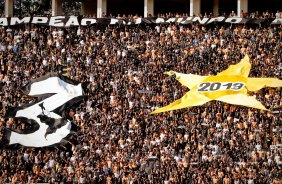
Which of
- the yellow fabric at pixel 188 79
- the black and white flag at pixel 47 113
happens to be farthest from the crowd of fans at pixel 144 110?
the black and white flag at pixel 47 113

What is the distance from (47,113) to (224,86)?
8999 mm

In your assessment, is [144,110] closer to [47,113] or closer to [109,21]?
[47,113]

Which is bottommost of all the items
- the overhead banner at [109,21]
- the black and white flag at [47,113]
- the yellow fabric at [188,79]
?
the black and white flag at [47,113]

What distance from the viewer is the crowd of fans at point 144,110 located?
81.5 feet

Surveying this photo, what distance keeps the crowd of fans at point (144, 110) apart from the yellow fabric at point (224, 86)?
330 millimetres

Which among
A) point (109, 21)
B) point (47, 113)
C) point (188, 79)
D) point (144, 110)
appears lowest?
point (47, 113)

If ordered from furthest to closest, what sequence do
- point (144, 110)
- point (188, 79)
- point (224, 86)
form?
1. point (188, 79)
2. point (224, 86)
3. point (144, 110)

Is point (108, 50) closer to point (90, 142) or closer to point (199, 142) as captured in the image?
point (90, 142)

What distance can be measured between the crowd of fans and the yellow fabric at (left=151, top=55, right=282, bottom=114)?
1.08ft

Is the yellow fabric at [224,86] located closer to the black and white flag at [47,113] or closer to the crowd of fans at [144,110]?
the crowd of fans at [144,110]

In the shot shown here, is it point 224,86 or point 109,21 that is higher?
point 109,21

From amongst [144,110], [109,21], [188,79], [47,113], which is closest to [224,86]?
[188,79]

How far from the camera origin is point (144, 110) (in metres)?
28.6

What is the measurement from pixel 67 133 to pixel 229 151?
8.13 meters
